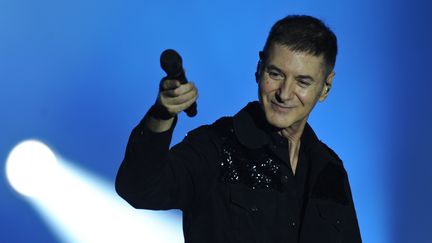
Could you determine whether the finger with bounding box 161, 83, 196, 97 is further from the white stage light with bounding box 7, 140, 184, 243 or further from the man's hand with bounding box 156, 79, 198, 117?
the white stage light with bounding box 7, 140, 184, 243

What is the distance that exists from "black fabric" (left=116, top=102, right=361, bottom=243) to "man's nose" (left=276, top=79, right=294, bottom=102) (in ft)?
0.28

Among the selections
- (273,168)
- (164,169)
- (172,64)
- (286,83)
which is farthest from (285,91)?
(172,64)

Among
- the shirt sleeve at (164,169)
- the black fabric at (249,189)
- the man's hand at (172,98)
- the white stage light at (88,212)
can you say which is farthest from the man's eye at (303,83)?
the white stage light at (88,212)

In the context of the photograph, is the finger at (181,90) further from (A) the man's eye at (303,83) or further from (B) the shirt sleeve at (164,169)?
(A) the man's eye at (303,83)

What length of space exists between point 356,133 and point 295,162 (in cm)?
81

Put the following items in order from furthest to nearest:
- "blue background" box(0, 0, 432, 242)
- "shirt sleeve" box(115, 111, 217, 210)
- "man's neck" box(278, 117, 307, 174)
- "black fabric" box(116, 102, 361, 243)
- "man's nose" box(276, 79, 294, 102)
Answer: "blue background" box(0, 0, 432, 242), "man's neck" box(278, 117, 307, 174), "man's nose" box(276, 79, 294, 102), "black fabric" box(116, 102, 361, 243), "shirt sleeve" box(115, 111, 217, 210)

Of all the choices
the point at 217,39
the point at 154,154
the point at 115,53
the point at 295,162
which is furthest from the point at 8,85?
the point at 154,154

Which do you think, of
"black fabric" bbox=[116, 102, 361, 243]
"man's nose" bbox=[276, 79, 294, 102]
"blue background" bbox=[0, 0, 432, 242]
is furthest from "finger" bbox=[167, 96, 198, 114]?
"blue background" bbox=[0, 0, 432, 242]

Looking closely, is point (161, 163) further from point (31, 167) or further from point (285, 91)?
point (31, 167)

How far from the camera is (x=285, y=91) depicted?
1225 millimetres

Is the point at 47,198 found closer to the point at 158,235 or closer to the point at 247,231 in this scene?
the point at 158,235

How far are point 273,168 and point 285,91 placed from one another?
15 cm

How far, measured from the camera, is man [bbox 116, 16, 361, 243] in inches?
44.4

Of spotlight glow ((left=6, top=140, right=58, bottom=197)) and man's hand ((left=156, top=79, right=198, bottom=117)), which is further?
spotlight glow ((left=6, top=140, right=58, bottom=197))
